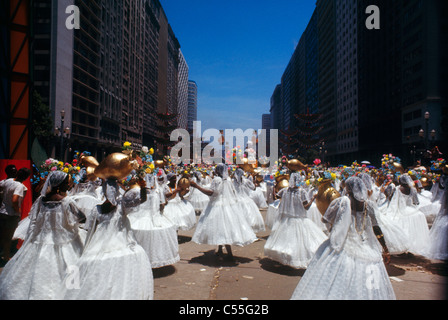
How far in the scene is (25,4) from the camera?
38.7 feet

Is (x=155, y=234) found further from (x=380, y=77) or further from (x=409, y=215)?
(x=380, y=77)

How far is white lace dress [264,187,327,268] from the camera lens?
23.1 ft

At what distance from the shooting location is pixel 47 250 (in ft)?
15.0

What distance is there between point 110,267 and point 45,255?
1.11 metres

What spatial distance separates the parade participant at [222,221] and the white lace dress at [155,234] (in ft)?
2.90

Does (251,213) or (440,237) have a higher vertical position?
(251,213)

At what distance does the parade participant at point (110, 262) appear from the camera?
3.96m

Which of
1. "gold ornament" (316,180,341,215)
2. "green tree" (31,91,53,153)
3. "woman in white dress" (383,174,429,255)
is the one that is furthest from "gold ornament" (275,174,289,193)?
"green tree" (31,91,53,153)

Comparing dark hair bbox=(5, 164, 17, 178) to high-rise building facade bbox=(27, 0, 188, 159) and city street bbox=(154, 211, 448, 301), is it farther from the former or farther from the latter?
high-rise building facade bbox=(27, 0, 188, 159)

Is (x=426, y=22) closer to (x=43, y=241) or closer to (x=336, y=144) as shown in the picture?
(x=336, y=144)

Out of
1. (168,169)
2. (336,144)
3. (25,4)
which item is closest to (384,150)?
(336,144)

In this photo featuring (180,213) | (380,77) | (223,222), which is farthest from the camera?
(380,77)

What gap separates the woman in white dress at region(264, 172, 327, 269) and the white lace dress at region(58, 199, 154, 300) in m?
3.51

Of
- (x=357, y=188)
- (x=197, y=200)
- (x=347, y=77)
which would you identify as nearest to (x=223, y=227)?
(x=357, y=188)
